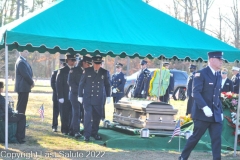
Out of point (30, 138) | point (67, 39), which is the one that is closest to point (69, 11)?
point (67, 39)

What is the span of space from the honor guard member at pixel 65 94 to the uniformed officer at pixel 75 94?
0.30 meters

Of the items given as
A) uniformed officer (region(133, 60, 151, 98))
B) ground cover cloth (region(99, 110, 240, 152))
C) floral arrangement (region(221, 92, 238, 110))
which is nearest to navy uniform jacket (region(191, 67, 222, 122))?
ground cover cloth (region(99, 110, 240, 152))

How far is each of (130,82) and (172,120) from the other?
14.6 m

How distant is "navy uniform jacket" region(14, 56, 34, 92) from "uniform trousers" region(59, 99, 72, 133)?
36.4 inches

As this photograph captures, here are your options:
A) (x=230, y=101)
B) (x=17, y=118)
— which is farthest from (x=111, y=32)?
(x=230, y=101)

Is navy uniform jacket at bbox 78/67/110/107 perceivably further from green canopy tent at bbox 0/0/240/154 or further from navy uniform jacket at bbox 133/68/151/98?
navy uniform jacket at bbox 133/68/151/98

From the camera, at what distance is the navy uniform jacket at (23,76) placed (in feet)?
33.8

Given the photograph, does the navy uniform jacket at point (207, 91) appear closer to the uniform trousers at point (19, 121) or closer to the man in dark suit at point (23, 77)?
the uniform trousers at point (19, 121)

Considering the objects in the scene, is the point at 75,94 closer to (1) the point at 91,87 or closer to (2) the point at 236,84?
(1) the point at 91,87

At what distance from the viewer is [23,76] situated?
34.0ft

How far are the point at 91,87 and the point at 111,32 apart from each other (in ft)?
4.90

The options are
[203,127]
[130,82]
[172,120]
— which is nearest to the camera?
[203,127]

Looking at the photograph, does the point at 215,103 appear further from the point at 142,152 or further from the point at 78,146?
the point at 78,146

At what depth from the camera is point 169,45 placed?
8680mm
